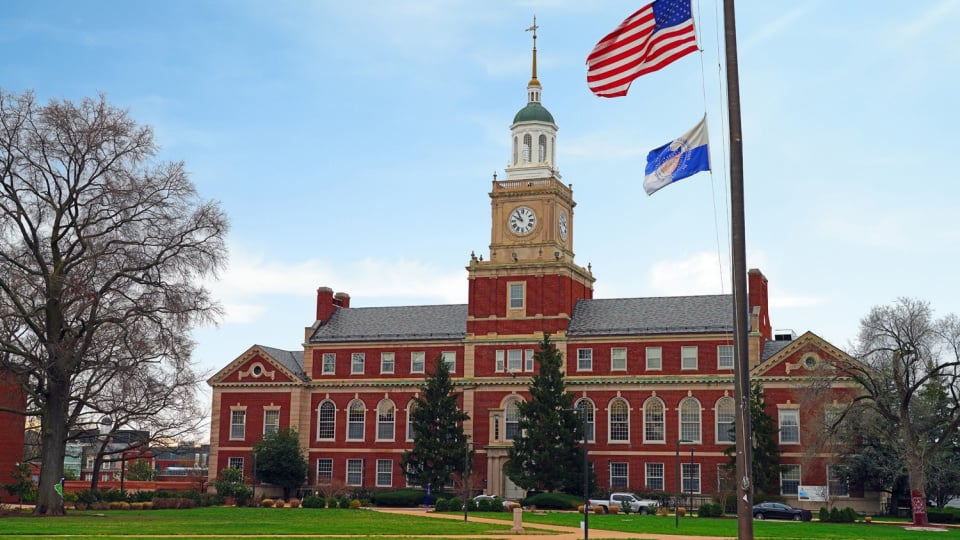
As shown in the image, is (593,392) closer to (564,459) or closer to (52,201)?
(564,459)

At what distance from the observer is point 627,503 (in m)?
69.1

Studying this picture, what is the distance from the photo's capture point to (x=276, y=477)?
83.6 m

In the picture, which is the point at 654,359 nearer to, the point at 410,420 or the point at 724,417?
the point at 724,417

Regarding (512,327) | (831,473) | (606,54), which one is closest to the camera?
(606,54)

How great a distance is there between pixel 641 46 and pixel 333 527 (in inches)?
1163

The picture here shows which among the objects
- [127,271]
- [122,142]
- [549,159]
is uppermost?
[549,159]

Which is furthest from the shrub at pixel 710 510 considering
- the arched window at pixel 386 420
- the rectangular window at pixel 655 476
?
the arched window at pixel 386 420

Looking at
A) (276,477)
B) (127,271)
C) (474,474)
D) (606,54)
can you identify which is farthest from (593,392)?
(606,54)

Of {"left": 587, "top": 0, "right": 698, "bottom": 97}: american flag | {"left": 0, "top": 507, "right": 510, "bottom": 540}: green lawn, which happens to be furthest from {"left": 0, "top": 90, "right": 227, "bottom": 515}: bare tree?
{"left": 587, "top": 0, "right": 698, "bottom": 97}: american flag

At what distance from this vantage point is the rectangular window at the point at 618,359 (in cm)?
8212

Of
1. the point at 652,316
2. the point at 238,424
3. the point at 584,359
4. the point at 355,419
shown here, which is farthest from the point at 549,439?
the point at 238,424

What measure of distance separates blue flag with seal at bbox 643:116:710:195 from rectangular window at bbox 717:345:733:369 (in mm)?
57607

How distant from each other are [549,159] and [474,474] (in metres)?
25.1

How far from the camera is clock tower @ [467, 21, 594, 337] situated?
277 feet
